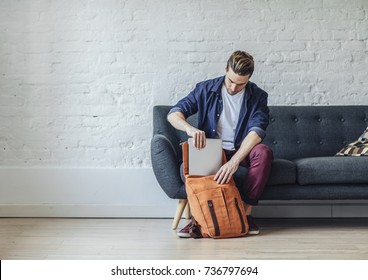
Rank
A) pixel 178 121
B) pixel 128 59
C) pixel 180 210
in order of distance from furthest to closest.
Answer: pixel 128 59
pixel 180 210
pixel 178 121

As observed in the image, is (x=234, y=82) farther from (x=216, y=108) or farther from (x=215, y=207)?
(x=215, y=207)

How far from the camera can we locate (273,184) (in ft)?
13.3

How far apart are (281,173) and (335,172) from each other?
0.34 metres

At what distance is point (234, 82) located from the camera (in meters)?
3.98

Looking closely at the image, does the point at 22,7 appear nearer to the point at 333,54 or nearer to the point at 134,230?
the point at 134,230

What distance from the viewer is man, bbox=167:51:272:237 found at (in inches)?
154

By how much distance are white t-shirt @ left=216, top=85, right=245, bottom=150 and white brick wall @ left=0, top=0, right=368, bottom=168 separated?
2.41 ft

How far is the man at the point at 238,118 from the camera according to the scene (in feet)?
12.9

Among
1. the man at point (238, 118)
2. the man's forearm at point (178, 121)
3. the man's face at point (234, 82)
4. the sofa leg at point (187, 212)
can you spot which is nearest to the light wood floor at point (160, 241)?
the sofa leg at point (187, 212)

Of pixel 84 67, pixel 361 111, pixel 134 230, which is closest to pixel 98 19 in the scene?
pixel 84 67

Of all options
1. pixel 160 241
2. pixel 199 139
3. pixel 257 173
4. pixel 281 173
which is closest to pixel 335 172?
pixel 281 173

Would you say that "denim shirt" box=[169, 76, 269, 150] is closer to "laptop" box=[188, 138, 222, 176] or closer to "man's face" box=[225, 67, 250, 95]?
"man's face" box=[225, 67, 250, 95]

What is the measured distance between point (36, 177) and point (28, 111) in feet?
1.61

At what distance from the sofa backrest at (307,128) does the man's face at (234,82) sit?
22.6 inches
